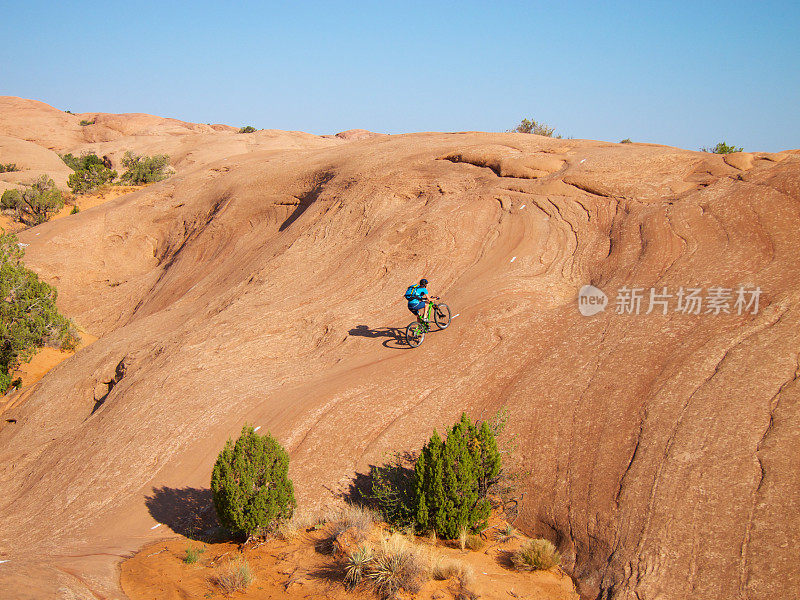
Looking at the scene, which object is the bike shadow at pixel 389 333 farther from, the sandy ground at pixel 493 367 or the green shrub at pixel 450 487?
the green shrub at pixel 450 487

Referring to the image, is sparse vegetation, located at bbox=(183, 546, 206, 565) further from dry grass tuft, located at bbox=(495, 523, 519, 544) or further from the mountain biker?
the mountain biker

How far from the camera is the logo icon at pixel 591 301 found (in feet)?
44.7

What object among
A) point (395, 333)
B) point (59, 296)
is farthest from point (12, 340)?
point (395, 333)

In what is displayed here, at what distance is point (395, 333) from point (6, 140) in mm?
60702

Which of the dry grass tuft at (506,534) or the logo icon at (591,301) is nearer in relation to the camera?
the dry grass tuft at (506,534)

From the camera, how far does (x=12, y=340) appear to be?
1908 centimetres

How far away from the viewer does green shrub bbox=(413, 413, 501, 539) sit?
898 centimetres

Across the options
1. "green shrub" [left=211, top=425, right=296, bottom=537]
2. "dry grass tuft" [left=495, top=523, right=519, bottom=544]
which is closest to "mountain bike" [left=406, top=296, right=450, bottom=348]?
"green shrub" [left=211, top=425, right=296, bottom=537]

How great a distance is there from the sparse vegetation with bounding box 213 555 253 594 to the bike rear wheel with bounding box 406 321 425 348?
7135mm

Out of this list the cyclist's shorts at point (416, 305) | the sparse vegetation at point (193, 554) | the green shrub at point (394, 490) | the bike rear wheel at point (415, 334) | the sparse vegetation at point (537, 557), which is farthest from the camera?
the bike rear wheel at point (415, 334)

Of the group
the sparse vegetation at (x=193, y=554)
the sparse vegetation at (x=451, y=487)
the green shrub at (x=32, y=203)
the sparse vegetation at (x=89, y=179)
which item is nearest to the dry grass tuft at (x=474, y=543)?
the sparse vegetation at (x=451, y=487)

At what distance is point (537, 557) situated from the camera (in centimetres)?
829

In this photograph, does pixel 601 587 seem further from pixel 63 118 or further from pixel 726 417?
pixel 63 118

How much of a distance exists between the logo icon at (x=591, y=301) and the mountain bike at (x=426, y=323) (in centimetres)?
346
